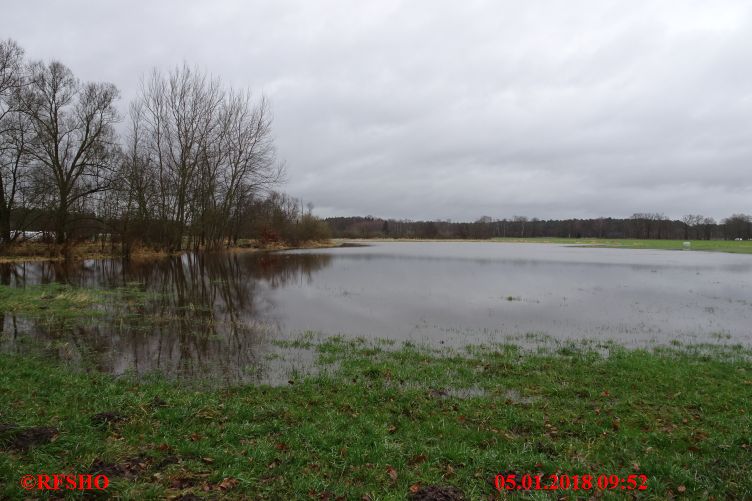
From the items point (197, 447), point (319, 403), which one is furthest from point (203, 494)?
point (319, 403)

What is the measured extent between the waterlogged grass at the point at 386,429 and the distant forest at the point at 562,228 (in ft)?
351

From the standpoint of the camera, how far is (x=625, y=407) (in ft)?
20.4

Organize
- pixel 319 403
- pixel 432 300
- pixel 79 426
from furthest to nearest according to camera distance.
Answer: pixel 432 300 < pixel 319 403 < pixel 79 426

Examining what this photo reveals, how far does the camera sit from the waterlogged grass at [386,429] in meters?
3.96

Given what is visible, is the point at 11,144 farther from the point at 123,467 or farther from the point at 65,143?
the point at 123,467

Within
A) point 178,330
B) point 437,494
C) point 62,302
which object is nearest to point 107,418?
point 437,494

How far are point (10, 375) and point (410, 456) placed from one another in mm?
6756

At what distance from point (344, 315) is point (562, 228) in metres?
170

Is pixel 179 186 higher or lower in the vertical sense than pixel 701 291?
higher

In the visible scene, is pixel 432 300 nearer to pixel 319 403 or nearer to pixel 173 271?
pixel 319 403
